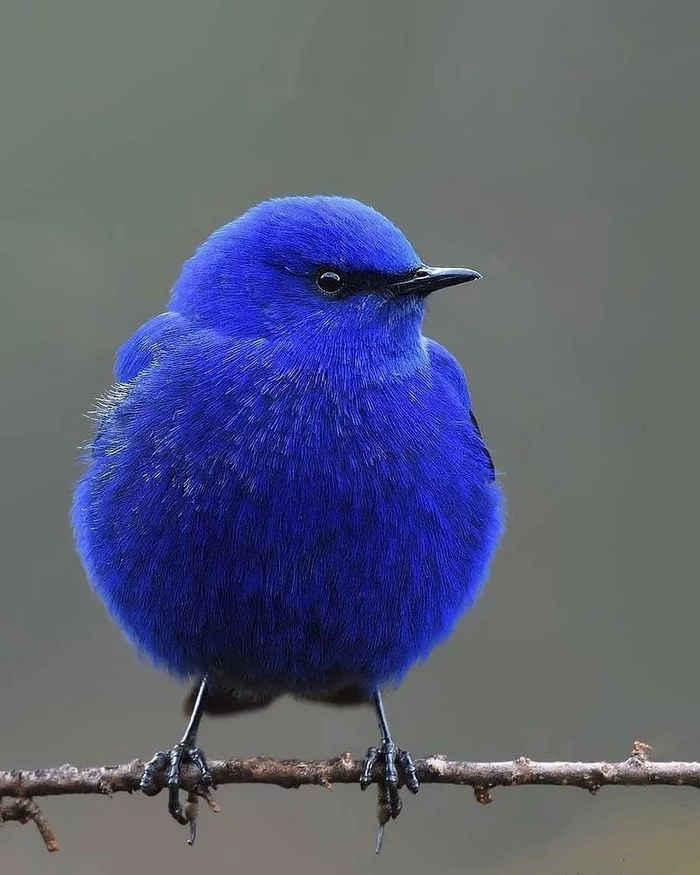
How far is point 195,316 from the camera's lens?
5.20m

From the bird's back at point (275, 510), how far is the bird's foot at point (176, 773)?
37 centimetres

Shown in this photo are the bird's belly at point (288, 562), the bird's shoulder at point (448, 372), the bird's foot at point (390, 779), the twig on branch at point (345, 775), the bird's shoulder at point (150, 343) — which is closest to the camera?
the twig on branch at point (345, 775)

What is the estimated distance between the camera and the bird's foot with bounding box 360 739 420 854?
17.3 feet

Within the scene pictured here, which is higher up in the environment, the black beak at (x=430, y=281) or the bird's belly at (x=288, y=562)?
the black beak at (x=430, y=281)

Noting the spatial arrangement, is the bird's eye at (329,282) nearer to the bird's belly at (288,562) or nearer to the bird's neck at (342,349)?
the bird's neck at (342,349)

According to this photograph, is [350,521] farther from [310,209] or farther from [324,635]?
[310,209]

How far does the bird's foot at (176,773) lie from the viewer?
504 centimetres

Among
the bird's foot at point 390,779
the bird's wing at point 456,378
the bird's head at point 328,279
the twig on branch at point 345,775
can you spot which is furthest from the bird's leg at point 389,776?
the bird's head at point 328,279

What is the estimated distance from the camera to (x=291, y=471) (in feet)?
15.8

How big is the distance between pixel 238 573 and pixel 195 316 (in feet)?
3.65

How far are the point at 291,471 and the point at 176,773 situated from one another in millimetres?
1416

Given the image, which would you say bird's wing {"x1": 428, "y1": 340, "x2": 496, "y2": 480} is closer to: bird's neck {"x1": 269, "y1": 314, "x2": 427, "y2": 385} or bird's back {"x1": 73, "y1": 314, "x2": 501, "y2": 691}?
bird's back {"x1": 73, "y1": 314, "x2": 501, "y2": 691}

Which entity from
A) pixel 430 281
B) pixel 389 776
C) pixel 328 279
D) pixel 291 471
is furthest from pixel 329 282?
pixel 389 776

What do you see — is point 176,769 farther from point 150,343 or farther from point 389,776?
point 150,343
